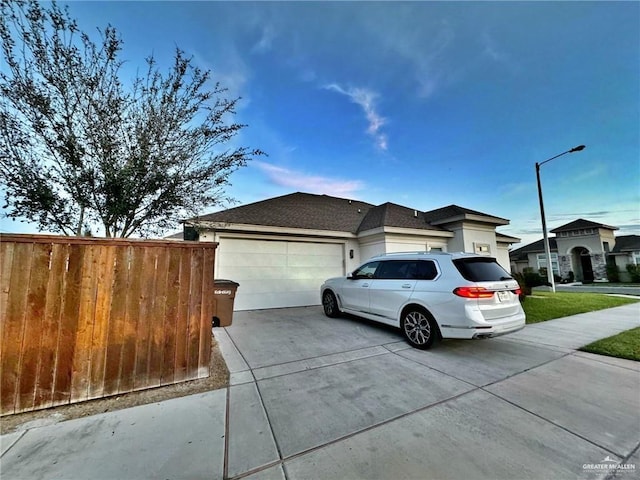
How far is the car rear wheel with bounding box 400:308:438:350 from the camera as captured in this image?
4.41 meters

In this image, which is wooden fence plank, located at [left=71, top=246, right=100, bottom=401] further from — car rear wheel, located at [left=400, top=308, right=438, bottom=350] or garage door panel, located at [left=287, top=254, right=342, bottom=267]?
garage door panel, located at [left=287, top=254, right=342, bottom=267]

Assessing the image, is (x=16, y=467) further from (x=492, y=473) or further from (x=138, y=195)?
(x=138, y=195)

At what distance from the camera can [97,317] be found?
9.61ft

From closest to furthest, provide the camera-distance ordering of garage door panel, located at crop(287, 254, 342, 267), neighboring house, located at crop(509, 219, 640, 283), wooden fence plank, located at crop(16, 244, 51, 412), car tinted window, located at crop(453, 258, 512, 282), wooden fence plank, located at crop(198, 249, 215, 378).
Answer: wooden fence plank, located at crop(16, 244, 51, 412) < wooden fence plank, located at crop(198, 249, 215, 378) < car tinted window, located at crop(453, 258, 512, 282) < garage door panel, located at crop(287, 254, 342, 267) < neighboring house, located at crop(509, 219, 640, 283)

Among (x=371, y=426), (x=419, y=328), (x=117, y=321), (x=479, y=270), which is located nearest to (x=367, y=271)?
(x=419, y=328)

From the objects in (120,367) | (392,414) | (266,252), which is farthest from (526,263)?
(120,367)

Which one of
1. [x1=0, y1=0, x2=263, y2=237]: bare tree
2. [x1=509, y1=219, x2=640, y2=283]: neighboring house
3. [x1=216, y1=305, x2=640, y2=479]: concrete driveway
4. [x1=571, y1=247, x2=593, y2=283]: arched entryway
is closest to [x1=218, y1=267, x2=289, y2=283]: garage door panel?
[x1=0, y1=0, x2=263, y2=237]: bare tree

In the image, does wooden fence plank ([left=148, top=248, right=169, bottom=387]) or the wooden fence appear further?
wooden fence plank ([left=148, top=248, right=169, bottom=387])

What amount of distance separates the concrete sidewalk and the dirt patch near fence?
16 centimetres

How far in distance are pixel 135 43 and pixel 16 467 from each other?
20.4 feet

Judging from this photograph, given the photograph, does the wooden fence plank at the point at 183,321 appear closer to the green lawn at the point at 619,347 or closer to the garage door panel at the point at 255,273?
the garage door panel at the point at 255,273

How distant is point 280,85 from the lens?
7.82m

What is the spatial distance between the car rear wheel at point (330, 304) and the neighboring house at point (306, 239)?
1801 millimetres

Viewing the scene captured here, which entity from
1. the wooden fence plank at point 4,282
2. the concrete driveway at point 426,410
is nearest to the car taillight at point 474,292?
the concrete driveway at point 426,410
